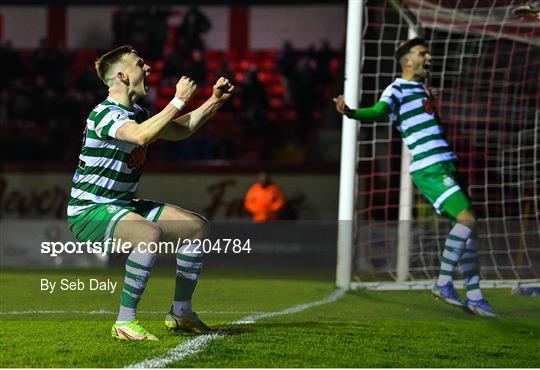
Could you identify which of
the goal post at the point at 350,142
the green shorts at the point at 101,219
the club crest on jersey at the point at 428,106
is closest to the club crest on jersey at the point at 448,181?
the club crest on jersey at the point at 428,106

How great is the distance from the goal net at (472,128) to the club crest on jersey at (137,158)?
4.33 m

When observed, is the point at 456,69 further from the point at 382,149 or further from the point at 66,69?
the point at 66,69

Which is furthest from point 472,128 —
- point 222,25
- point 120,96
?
point 222,25

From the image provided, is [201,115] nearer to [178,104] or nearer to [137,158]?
[137,158]

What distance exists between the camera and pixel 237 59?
20.6 m

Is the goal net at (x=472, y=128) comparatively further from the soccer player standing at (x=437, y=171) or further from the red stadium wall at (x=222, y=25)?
the red stadium wall at (x=222, y=25)

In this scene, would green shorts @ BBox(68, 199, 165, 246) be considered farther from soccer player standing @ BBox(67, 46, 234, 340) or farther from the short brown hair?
the short brown hair

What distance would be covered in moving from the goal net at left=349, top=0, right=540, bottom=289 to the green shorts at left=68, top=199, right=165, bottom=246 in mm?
4373

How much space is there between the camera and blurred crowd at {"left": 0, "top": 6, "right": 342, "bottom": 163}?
17.6 metres

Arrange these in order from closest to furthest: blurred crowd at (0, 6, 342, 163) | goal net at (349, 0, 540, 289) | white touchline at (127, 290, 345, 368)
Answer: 1. white touchline at (127, 290, 345, 368)
2. goal net at (349, 0, 540, 289)
3. blurred crowd at (0, 6, 342, 163)

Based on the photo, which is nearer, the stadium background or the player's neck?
the player's neck

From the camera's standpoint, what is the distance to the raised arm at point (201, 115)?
6.07m

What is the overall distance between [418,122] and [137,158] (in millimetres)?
2942

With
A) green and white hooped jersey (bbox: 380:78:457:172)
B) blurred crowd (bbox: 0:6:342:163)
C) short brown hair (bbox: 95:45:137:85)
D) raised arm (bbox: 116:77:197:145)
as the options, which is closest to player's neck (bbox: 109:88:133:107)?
short brown hair (bbox: 95:45:137:85)
